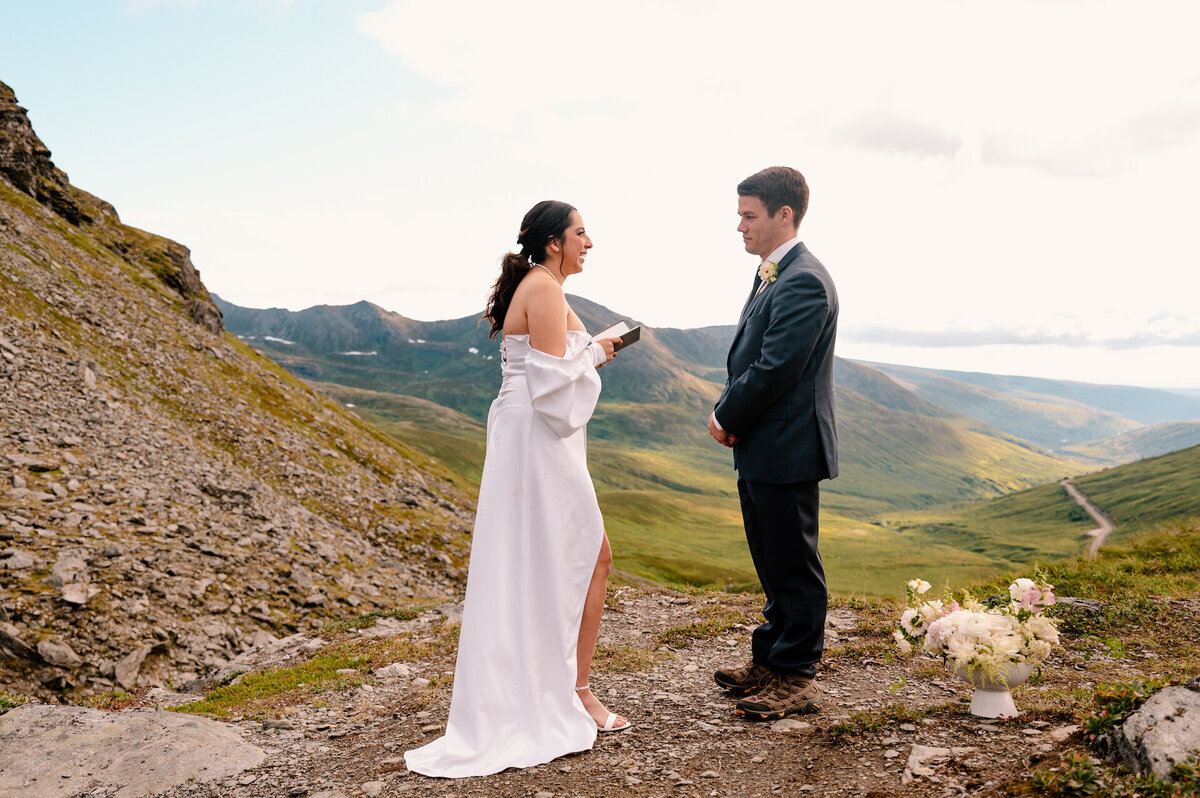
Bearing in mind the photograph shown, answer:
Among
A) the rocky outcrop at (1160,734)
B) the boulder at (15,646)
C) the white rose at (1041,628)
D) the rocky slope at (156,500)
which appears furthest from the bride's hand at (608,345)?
the boulder at (15,646)

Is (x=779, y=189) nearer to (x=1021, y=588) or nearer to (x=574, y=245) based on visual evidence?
(x=574, y=245)

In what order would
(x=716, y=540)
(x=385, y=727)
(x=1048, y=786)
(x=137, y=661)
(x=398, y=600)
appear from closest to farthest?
1. (x=1048, y=786)
2. (x=385, y=727)
3. (x=137, y=661)
4. (x=398, y=600)
5. (x=716, y=540)

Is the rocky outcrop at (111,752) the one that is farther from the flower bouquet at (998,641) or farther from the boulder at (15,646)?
the flower bouquet at (998,641)

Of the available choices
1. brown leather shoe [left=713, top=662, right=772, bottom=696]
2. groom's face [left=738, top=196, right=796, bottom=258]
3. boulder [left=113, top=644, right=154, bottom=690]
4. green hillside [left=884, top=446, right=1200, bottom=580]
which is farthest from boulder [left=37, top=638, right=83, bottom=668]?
green hillside [left=884, top=446, right=1200, bottom=580]

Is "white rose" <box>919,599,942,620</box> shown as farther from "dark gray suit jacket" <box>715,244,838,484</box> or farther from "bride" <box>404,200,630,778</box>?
"bride" <box>404,200,630,778</box>

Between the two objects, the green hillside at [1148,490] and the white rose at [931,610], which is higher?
the white rose at [931,610]

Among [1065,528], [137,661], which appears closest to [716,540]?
[1065,528]

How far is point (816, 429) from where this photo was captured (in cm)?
638

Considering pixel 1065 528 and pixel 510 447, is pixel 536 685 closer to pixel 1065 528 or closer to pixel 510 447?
pixel 510 447

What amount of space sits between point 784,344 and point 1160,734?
3.65 meters

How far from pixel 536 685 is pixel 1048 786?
3966 millimetres

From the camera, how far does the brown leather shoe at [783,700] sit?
6.52 meters

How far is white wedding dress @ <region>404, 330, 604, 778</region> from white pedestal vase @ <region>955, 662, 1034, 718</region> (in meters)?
3.38

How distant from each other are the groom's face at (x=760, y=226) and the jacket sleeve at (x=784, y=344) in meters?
0.58
